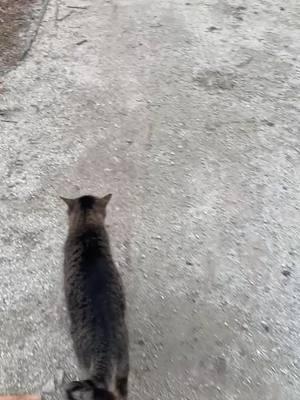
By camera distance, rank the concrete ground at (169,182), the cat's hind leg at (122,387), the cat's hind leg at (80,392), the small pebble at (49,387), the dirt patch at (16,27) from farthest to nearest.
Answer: the dirt patch at (16,27), the concrete ground at (169,182), the small pebble at (49,387), the cat's hind leg at (122,387), the cat's hind leg at (80,392)

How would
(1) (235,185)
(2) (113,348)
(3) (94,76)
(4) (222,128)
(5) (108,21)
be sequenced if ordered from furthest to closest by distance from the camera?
(5) (108,21) < (3) (94,76) < (4) (222,128) < (1) (235,185) < (2) (113,348)

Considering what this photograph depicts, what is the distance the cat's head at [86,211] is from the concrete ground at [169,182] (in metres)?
0.34

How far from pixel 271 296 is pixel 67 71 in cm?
200

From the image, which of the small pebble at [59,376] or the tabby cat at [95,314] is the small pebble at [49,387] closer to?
the small pebble at [59,376]

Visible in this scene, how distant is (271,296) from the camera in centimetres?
310

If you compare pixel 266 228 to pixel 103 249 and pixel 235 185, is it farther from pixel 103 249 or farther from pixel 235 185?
pixel 103 249

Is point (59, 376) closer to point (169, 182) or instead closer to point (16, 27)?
point (169, 182)

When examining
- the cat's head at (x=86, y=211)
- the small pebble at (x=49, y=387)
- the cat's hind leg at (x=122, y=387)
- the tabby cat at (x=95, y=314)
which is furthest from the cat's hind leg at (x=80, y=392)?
the cat's head at (x=86, y=211)

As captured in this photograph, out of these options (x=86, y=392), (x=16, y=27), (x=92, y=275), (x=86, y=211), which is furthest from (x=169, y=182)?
(x=16, y=27)

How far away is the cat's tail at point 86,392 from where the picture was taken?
7.23 feet

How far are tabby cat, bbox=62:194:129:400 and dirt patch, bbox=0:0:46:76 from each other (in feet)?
6.18

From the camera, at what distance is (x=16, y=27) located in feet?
15.2

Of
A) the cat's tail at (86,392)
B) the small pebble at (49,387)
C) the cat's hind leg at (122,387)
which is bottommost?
the small pebble at (49,387)

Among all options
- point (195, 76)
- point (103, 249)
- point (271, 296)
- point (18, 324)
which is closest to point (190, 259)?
point (271, 296)
